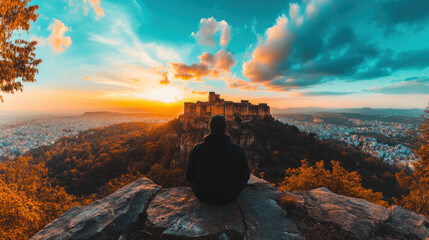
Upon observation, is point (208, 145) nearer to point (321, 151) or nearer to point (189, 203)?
point (189, 203)

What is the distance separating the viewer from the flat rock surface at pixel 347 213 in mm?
3396

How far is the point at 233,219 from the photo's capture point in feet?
10.5

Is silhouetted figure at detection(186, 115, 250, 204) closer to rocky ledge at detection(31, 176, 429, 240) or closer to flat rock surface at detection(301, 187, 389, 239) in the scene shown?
rocky ledge at detection(31, 176, 429, 240)

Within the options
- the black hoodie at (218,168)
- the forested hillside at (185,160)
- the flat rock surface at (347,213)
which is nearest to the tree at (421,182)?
the flat rock surface at (347,213)

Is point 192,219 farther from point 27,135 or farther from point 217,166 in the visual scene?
point 27,135

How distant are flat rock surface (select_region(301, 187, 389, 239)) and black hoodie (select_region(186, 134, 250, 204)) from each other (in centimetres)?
217

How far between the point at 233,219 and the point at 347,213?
2.99 m

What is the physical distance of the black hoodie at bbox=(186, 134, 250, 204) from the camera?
3354 mm

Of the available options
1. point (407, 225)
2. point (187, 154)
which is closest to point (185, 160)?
point (187, 154)

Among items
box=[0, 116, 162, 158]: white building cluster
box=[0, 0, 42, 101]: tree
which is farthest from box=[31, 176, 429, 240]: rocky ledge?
box=[0, 116, 162, 158]: white building cluster

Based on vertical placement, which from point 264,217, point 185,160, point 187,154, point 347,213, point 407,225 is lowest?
point 185,160

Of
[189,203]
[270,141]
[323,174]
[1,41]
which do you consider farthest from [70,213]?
[270,141]

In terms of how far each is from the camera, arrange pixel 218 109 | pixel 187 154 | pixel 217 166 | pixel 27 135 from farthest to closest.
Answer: pixel 27 135, pixel 218 109, pixel 187 154, pixel 217 166

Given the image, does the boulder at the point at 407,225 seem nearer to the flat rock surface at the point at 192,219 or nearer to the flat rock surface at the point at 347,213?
the flat rock surface at the point at 347,213
